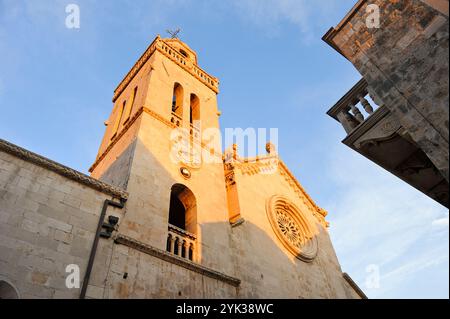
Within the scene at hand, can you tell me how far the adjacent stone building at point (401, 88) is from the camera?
5.20 metres

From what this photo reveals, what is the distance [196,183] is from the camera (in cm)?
1282

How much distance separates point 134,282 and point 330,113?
5.99 metres

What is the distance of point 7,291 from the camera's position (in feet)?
21.7

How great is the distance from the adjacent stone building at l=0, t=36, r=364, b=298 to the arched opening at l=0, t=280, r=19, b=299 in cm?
2

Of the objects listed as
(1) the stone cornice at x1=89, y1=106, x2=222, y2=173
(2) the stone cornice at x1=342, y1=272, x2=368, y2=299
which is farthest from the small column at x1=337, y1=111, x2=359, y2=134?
(2) the stone cornice at x1=342, y1=272, x2=368, y2=299

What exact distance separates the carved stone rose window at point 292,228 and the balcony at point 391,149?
823 centimetres

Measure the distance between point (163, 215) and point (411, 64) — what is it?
742cm

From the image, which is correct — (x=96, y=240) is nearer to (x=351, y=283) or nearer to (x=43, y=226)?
(x=43, y=226)

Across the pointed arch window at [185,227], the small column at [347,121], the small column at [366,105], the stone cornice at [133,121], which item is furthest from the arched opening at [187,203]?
the small column at [366,105]

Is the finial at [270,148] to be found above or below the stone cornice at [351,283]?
Answer: above

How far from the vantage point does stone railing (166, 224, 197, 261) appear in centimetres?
1008

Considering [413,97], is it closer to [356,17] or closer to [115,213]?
[356,17]

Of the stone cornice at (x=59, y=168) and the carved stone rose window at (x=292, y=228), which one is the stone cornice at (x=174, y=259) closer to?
the stone cornice at (x=59, y=168)
